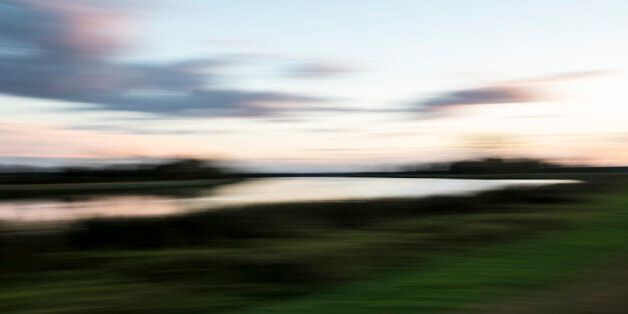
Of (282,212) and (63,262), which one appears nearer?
(63,262)

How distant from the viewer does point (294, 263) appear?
10133 millimetres

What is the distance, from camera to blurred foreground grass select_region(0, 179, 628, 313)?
298 inches

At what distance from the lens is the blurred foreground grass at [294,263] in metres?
7.56

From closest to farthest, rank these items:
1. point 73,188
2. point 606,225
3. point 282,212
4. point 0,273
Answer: point 0,273, point 606,225, point 282,212, point 73,188

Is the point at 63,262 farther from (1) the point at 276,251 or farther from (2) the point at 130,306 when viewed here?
(2) the point at 130,306

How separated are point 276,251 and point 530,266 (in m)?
4.13

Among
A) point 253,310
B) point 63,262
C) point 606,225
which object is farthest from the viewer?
point 606,225

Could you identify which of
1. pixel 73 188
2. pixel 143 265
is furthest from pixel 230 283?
pixel 73 188

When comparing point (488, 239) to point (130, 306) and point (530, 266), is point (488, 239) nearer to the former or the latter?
point (530, 266)

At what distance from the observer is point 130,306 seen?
24.7 ft

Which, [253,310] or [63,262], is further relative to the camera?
[63,262]

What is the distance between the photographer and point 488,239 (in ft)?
42.2

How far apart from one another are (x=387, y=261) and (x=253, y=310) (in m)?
3.50


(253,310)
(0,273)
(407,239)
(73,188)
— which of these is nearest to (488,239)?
(407,239)
